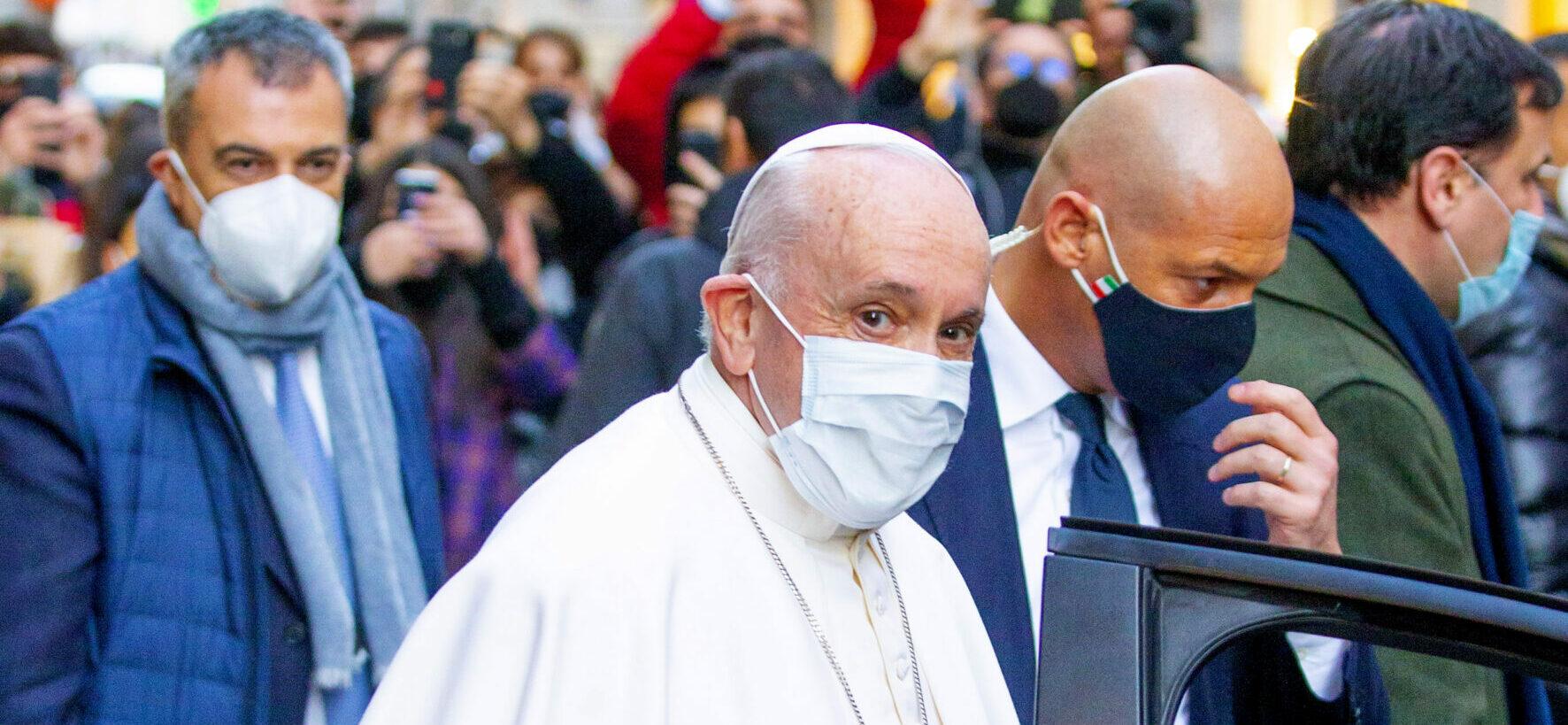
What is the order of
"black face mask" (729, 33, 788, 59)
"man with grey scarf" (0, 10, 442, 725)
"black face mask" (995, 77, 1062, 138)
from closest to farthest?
1. "man with grey scarf" (0, 10, 442, 725)
2. "black face mask" (995, 77, 1062, 138)
3. "black face mask" (729, 33, 788, 59)

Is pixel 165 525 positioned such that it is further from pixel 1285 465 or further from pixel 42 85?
pixel 42 85

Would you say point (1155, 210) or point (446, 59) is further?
point (446, 59)

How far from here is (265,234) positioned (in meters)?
3.48

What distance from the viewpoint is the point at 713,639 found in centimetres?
216

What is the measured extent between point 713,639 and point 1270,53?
17.1 meters

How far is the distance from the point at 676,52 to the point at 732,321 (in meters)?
4.71

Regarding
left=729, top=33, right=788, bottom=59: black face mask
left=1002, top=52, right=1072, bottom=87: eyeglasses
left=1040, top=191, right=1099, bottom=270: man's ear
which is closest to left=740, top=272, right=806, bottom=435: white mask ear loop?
left=1040, top=191, right=1099, bottom=270: man's ear

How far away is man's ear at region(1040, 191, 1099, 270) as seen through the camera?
118 inches

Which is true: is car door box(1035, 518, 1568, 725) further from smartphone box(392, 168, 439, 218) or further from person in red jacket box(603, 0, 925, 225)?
person in red jacket box(603, 0, 925, 225)

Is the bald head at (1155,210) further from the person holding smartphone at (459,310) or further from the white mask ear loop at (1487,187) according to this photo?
the person holding smartphone at (459,310)

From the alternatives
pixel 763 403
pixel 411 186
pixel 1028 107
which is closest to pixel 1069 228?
pixel 763 403

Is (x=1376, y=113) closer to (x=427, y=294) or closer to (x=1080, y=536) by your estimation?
(x=1080, y=536)

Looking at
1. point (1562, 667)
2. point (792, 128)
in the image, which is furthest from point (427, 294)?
point (1562, 667)

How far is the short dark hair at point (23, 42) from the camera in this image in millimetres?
7344
